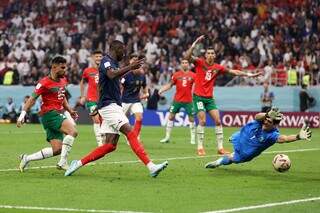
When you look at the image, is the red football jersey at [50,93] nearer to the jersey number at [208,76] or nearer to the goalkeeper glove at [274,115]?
the goalkeeper glove at [274,115]

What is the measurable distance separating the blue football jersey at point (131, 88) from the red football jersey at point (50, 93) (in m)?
8.03

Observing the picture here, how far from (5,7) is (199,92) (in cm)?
3295

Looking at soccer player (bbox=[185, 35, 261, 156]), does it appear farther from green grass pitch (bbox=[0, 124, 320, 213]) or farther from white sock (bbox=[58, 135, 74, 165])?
white sock (bbox=[58, 135, 74, 165])

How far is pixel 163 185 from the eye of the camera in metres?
14.4

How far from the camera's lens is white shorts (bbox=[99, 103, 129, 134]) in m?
15.4

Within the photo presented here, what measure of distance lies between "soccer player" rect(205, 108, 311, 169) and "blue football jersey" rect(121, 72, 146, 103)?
8.29m

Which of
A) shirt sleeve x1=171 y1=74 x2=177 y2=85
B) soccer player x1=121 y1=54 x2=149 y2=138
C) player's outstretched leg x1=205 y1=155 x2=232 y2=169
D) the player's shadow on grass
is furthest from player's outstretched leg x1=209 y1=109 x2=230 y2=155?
shirt sleeve x1=171 y1=74 x2=177 y2=85

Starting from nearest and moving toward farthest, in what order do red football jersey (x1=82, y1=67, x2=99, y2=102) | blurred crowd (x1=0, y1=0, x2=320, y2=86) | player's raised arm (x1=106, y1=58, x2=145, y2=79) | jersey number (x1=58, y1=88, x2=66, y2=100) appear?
player's raised arm (x1=106, y1=58, x2=145, y2=79), jersey number (x1=58, y1=88, x2=66, y2=100), red football jersey (x1=82, y1=67, x2=99, y2=102), blurred crowd (x1=0, y1=0, x2=320, y2=86)

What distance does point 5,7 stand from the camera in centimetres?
5291

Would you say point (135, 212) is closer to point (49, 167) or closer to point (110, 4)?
point (49, 167)

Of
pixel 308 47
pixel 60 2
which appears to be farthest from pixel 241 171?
pixel 60 2

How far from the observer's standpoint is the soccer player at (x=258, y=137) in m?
16.0

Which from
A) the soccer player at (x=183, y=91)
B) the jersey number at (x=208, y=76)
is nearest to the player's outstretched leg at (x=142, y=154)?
the jersey number at (x=208, y=76)

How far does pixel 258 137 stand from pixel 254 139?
10cm
